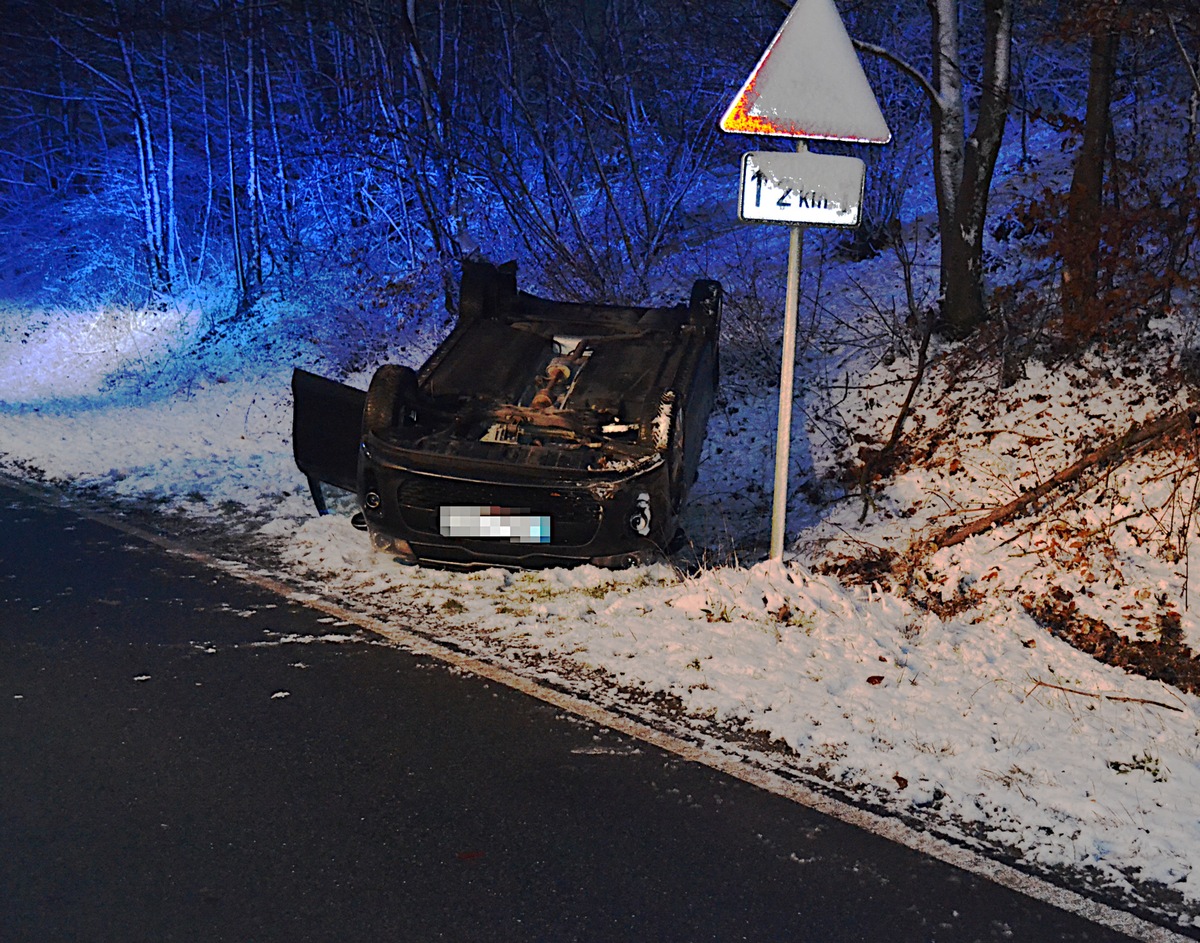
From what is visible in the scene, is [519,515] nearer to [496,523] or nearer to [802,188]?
[496,523]

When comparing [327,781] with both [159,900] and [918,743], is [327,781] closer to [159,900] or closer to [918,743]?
[159,900]

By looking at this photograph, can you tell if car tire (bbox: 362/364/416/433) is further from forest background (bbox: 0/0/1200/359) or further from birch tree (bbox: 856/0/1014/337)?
birch tree (bbox: 856/0/1014/337)

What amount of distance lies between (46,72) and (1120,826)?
2914 centimetres

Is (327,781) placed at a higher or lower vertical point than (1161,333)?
lower

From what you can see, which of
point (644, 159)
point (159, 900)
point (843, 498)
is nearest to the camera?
point (159, 900)

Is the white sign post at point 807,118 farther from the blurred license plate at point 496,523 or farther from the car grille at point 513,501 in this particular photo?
the blurred license plate at point 496,523

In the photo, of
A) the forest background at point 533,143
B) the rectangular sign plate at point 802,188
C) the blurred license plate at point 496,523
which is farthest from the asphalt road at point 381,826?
the forest background at point 533,143

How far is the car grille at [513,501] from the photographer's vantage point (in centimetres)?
579

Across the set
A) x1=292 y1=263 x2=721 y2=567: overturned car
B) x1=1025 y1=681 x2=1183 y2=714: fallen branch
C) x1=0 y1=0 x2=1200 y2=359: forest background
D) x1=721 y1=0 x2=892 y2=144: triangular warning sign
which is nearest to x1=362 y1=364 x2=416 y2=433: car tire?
x1=292 y1=263 x2=721 y2=567: overturned car

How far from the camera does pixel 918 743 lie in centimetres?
410

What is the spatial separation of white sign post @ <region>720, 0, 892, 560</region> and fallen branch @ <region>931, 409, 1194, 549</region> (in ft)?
7.17

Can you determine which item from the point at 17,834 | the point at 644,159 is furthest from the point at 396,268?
the point at 17,834

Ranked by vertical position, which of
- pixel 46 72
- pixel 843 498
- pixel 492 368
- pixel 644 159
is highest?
pixel 46 72

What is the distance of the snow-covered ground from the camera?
377 cm
